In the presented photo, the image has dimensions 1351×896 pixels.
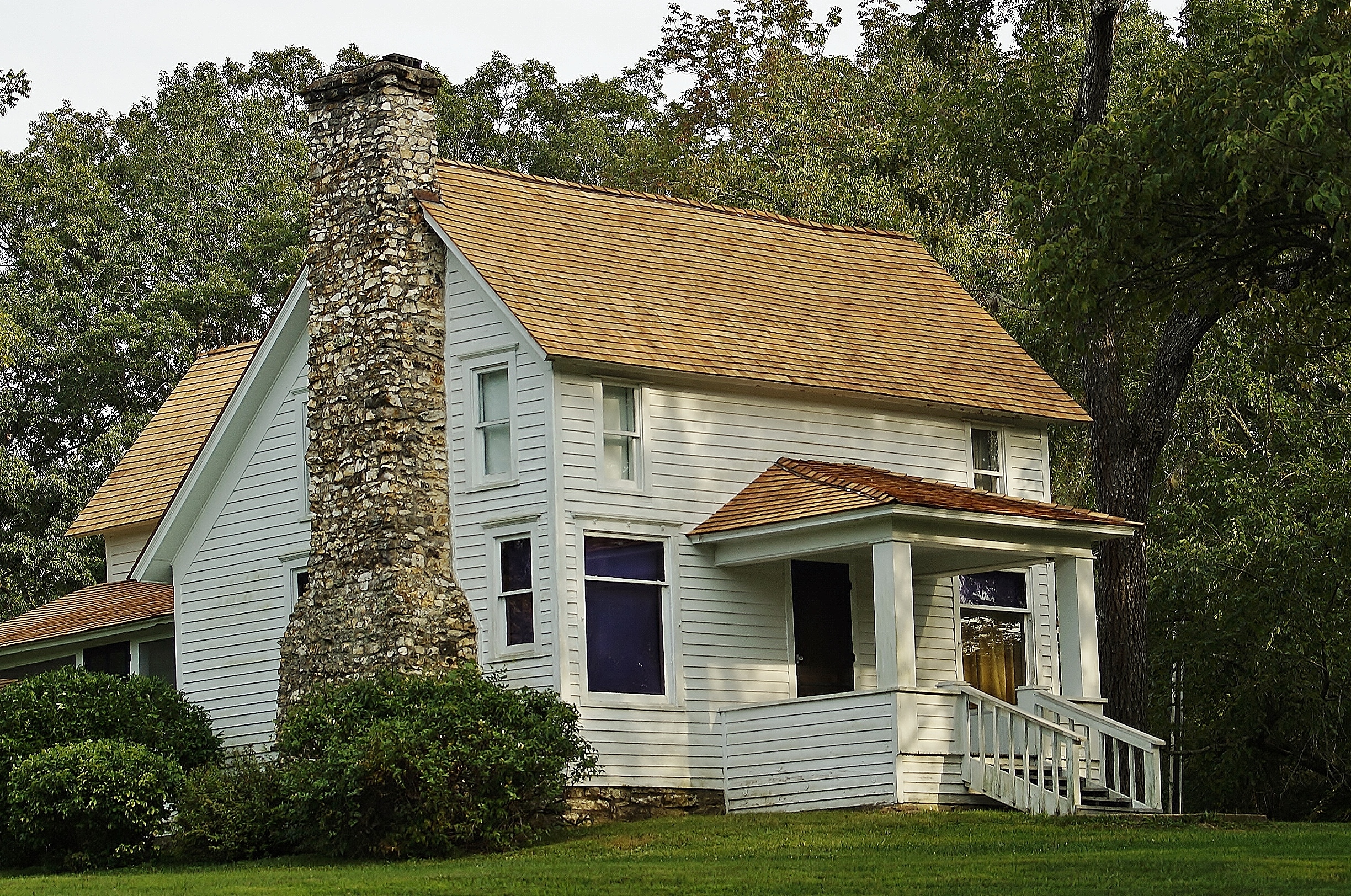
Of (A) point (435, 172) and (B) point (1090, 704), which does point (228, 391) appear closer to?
(A) point (435, 172)

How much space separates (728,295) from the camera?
90.1 ft

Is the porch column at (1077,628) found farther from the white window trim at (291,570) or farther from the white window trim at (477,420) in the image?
the white window trim at (291,570)

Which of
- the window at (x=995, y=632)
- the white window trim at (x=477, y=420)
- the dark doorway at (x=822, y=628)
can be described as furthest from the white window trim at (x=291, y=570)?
the window at (x=995, y=632)

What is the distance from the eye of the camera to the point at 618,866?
18375 millimetres

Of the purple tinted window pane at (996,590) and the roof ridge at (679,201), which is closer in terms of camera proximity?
the roof ridge at (679,201)

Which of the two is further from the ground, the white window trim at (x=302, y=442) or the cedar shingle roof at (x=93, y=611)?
the white window trim at (x=302, y=442)

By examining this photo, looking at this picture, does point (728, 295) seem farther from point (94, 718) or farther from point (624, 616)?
point (94, 718)

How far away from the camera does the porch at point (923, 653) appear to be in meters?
22.9

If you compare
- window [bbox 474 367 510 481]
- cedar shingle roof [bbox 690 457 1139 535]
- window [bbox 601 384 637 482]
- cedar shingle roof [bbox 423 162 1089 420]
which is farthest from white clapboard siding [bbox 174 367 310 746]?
cedar shingle roof [bbox 690 457 1139 535]

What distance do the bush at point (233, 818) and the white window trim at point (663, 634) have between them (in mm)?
3732

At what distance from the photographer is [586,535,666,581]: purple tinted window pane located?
24.3 meters

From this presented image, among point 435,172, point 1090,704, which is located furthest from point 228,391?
point 1090,704

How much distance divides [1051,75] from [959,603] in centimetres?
767

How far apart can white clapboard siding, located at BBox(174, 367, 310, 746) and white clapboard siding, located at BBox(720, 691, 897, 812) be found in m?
6.88
